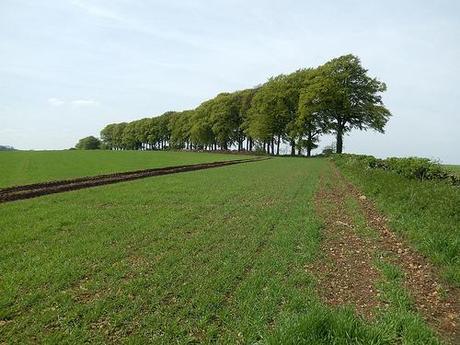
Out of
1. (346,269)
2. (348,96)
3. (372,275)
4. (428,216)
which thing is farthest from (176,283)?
(348,96)

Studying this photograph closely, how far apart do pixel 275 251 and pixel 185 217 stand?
481 centimetres

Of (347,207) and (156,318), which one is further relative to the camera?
(347,207)

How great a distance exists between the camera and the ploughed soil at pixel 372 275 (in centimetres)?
634

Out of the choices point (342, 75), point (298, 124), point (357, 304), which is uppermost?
point (342, 75)

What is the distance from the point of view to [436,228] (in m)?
9.66

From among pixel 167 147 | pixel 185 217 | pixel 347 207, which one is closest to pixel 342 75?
pixel 347 207

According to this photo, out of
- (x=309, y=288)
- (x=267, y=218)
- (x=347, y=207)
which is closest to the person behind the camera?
(x=309, y=288)

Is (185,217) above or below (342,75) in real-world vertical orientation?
below

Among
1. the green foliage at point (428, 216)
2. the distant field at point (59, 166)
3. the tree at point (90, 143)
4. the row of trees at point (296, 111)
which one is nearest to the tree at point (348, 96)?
the row of trees at point (296, 111)

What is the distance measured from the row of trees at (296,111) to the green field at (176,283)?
57.3 metres

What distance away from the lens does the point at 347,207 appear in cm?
1591

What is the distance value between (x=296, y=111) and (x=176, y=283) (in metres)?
72.2

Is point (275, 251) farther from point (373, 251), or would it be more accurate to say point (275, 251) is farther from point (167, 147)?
point (167, 147)

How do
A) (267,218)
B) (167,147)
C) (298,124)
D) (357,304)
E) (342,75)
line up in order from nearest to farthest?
(357,304) → (267,218) → (342,75) → (298,124) → (167,147)
